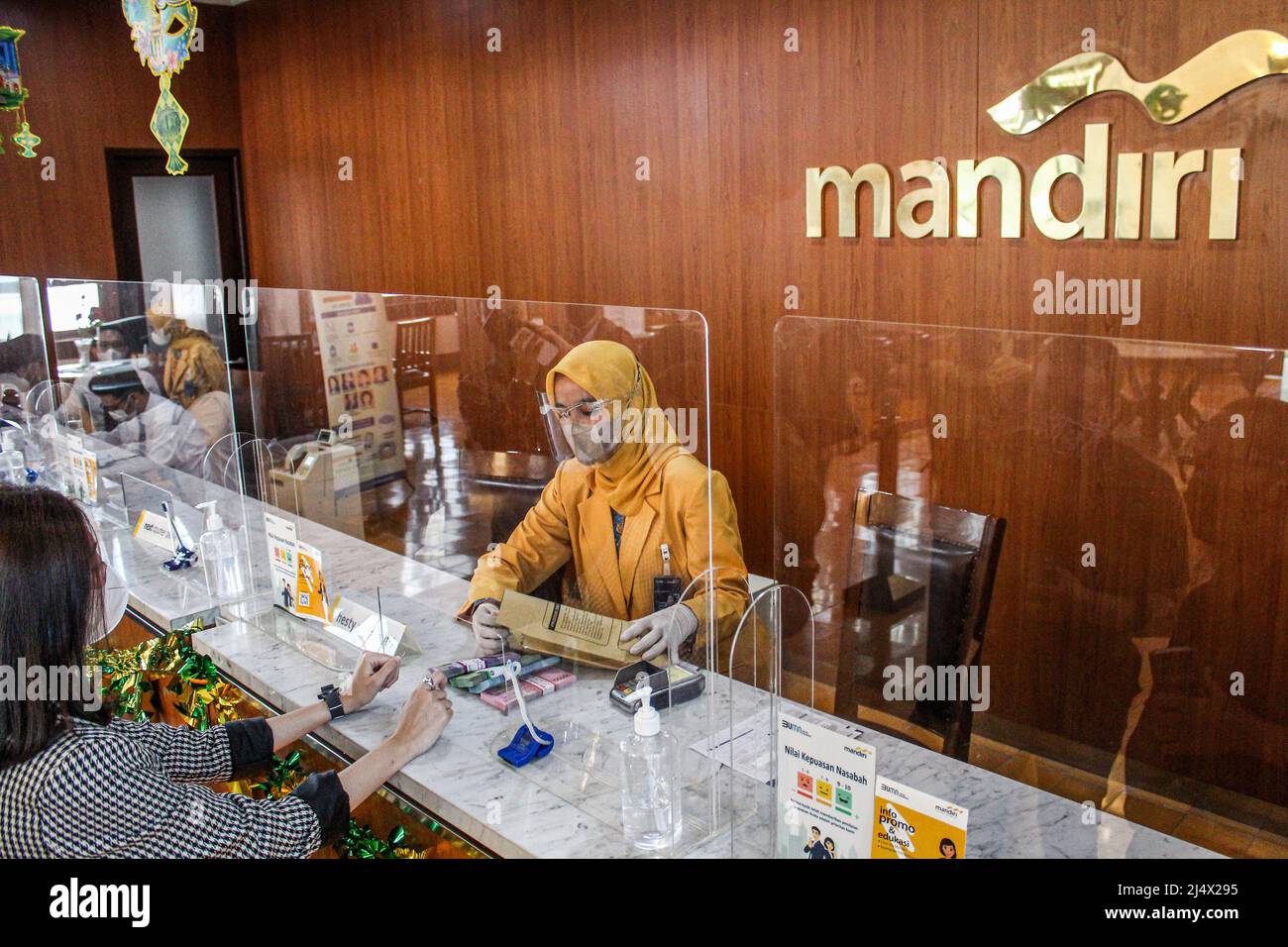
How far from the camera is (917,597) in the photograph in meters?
1.66

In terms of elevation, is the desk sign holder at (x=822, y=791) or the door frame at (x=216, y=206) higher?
the door frame at (x=216, y=206)

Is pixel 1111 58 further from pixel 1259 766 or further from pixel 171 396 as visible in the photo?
pixel 171 396

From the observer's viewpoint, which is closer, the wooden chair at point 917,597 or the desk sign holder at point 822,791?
the desk sign holder at point 822,791

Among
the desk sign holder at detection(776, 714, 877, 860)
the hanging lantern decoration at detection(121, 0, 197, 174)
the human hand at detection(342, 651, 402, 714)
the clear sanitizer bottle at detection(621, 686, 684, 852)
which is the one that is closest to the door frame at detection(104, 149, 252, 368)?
the hanging lantern decoration at detection(121, 0, 197, 174)

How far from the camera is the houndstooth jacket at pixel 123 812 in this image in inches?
53.0

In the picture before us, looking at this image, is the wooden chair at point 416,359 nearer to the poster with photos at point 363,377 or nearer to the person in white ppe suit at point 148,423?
the poster with photos at point 363,377

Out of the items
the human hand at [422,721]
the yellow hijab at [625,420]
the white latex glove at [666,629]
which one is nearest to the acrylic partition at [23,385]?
the human hand at [422,721]

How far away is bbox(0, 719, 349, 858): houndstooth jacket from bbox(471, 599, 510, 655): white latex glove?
0.47m

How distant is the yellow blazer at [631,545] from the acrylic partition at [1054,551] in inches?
10.4

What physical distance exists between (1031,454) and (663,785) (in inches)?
26.5

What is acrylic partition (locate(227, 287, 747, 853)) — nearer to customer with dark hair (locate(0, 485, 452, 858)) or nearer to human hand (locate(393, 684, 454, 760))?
human hand (locate(393, 684, 454, 760))

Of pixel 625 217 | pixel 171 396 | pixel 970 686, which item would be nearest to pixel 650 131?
pixel 625 217

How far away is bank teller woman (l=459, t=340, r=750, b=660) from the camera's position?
68.1 inches

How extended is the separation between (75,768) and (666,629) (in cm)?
82
